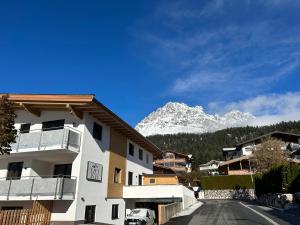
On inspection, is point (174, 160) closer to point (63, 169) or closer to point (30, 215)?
point (63, 169)

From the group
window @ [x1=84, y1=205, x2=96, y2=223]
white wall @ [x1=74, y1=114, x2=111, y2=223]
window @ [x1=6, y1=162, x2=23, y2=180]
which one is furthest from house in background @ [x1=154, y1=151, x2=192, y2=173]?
window @ [x1=6, y1=162, x2=23, y2=180]

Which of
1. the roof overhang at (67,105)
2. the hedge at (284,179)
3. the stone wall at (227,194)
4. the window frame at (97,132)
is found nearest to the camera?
the roof overhang at (67,105)

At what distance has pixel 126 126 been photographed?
2808 cm

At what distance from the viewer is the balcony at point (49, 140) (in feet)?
70.2

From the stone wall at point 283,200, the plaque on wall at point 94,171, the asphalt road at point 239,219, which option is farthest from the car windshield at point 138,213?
the stone wall at point 283,200

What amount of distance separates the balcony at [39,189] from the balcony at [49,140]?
2129 mm

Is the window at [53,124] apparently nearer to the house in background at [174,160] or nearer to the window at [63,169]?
the window at [63,169]

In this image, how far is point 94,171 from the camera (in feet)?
78.6

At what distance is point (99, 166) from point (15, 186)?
6289 mm

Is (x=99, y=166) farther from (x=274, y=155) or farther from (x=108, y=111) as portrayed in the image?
(x=274, y=155)

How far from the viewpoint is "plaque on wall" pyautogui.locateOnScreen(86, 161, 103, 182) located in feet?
76.1

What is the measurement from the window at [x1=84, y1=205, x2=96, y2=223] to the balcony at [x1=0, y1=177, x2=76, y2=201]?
2.23m

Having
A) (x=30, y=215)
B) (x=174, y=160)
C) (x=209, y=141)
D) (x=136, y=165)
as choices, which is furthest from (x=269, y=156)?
(x=209, y=141)

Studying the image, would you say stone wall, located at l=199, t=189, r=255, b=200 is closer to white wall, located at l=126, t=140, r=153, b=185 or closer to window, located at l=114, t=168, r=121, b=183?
white wall, located at l=126, t=140, r=153, b=185
